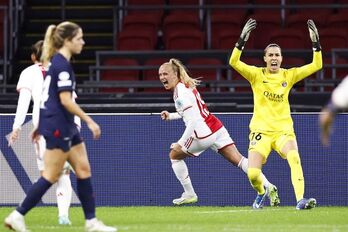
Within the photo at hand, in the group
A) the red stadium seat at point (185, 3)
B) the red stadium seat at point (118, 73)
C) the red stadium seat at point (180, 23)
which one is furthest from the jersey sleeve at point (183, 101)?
the red stadium seat at point (185, 3)

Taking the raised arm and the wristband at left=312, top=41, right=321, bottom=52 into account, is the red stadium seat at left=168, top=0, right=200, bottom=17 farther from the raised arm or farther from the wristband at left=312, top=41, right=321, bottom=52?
the wristband at left=312, top=41, right=321, bottom=52

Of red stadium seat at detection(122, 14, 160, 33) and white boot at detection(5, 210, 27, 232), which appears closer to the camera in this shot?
white boot at detection(5, 210, 27, 232)

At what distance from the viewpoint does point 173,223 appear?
38.8ft

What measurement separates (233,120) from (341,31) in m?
6.27

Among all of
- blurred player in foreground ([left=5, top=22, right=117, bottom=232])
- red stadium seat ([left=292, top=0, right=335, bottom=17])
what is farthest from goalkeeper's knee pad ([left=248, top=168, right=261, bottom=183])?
red stadium seat ([left=292, top=0, right=335, bottom=17])

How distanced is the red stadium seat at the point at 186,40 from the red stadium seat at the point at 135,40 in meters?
0.39

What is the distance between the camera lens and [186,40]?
21141 mm

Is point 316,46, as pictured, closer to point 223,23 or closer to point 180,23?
point 223,23

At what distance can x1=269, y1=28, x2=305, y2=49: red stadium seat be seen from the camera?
68.2ft

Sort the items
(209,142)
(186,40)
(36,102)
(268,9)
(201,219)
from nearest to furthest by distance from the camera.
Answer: (36,102) → (201,219) → (209,142) → (186,40) → (268,9)

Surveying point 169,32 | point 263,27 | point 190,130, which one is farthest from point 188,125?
point 263,27

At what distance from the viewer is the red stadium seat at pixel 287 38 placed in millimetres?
20781

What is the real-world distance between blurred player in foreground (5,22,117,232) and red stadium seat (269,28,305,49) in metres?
10.5

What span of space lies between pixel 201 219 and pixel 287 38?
8.97 meters
